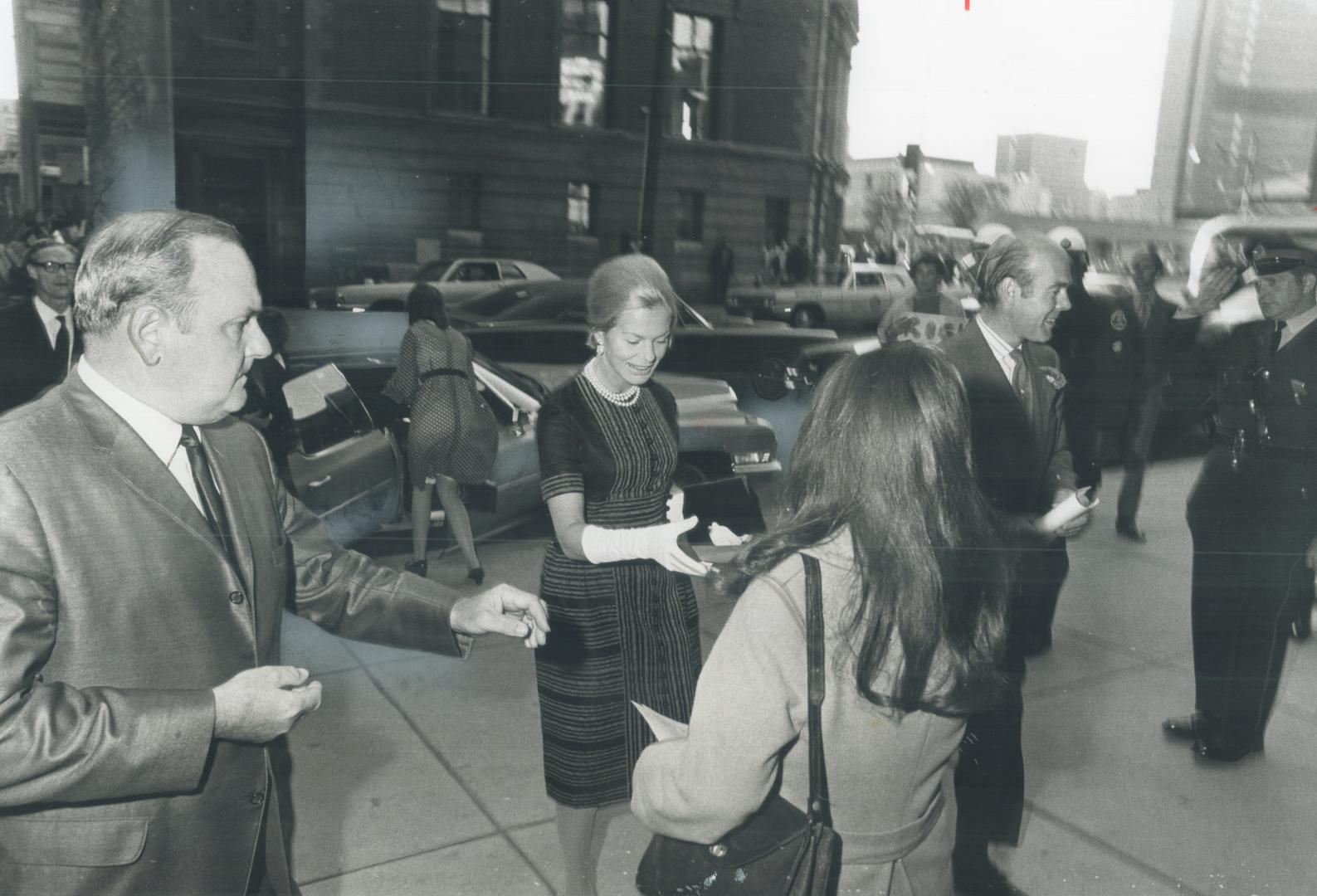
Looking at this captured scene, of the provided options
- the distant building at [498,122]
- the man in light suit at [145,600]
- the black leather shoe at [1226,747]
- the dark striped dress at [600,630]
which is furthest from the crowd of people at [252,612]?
the black leather shoe at [1226,747]

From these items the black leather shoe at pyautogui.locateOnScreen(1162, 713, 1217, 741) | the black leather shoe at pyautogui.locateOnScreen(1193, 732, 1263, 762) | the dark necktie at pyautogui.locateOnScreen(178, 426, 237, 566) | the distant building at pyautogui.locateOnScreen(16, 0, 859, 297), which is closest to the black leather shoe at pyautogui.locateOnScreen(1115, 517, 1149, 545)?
the black leather shoe at pyautogui.locateOnScreen(1162, 713, 1217, 741)

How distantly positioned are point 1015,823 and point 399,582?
1.70 m

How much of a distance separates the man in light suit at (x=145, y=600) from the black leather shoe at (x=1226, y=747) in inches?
113

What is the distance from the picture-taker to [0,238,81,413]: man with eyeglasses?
2.69 meters

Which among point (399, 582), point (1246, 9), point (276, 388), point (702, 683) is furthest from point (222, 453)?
point (1246, 9)

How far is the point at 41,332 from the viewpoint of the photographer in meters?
2.82

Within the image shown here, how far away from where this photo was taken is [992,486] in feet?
7.49

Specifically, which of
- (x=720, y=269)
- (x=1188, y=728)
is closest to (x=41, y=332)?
(x=720, y=269)

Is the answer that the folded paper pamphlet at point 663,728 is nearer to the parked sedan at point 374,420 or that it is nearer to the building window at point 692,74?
the parked sedan at point 374,420

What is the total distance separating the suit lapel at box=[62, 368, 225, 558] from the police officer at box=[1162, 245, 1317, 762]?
2.89 meters

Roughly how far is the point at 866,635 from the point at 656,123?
5.88 ft

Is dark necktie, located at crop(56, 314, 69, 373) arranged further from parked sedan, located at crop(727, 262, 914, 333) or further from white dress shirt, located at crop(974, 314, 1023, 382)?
white dress shirt, located at crop(974, 314, 1023, 382)

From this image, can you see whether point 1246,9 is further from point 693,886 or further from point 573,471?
point 693,886

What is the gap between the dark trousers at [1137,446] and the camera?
4.58 meters
